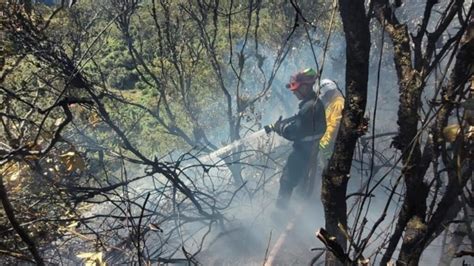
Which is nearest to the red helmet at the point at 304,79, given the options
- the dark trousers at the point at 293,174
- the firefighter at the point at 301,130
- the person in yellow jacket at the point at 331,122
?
the firefighter at the point at 301,130

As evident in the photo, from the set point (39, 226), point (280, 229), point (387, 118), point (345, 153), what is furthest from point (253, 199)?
point (345, 153)

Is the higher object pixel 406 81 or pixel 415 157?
pixel 406 81

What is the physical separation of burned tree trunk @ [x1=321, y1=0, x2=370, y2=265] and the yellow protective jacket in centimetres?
405

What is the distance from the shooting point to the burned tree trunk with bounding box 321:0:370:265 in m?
1.78

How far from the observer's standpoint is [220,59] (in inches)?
320

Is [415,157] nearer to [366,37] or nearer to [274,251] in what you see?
[366,37]

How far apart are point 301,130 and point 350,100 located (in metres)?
3.82

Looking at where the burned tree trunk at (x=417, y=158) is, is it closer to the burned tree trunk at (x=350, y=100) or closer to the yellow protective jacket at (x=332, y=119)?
the burned tree trunk at (x=350, y=100)

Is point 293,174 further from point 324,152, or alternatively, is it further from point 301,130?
point 301,130

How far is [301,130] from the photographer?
5.63 meters

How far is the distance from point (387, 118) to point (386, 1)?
6270 millimetres

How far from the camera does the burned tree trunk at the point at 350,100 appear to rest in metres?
1.78

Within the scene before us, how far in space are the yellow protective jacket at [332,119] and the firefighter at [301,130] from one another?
0.91 feet

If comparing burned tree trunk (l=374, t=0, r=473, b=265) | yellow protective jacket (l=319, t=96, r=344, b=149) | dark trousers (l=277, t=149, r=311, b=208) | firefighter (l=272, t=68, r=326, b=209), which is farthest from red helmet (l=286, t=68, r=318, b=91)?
burned tree trunk (l=374, t=0, r=473, b=265)
